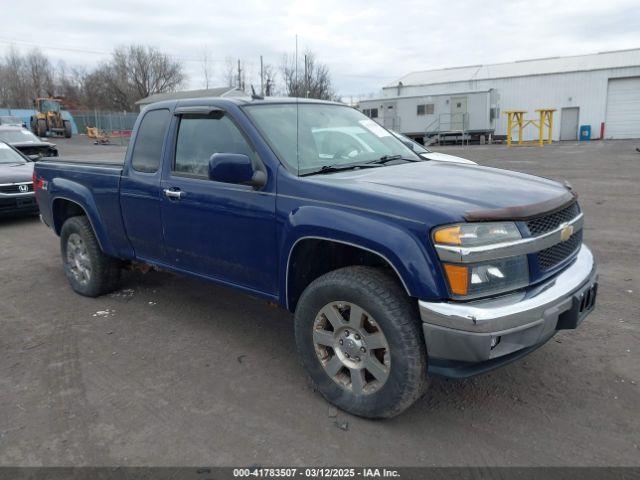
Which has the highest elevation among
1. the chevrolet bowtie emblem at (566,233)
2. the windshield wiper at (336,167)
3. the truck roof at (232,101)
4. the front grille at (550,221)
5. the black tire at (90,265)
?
the truck roof at (232,101)

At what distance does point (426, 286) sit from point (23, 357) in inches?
126

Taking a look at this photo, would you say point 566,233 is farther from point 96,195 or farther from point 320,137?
point 96,195

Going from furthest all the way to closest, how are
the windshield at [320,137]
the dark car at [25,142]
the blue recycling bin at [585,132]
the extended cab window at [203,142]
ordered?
the blue recycling bin at [585,132] → the dark car at [25,142] → the extended cab window at [203,142] → the windshield at [320,137]

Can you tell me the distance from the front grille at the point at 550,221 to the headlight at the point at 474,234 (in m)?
0.19

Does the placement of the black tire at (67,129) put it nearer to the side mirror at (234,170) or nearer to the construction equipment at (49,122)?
the construction equipment at (49,122)

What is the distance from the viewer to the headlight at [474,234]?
8.64 ft

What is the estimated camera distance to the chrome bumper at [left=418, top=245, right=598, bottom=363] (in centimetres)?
257

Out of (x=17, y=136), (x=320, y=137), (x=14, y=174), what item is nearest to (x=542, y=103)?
(x=17, y=136)

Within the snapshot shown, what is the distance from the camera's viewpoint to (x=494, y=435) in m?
2.94

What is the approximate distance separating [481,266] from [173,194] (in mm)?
2433

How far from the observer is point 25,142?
16047mm

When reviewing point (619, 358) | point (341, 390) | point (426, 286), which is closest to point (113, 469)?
point (341, 390)

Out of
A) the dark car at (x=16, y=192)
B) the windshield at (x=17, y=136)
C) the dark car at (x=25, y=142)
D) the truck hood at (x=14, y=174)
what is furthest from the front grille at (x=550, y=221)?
the windshield at (x=17, y=136)

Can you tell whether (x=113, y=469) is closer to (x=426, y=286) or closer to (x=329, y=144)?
(x=426, y=286)
